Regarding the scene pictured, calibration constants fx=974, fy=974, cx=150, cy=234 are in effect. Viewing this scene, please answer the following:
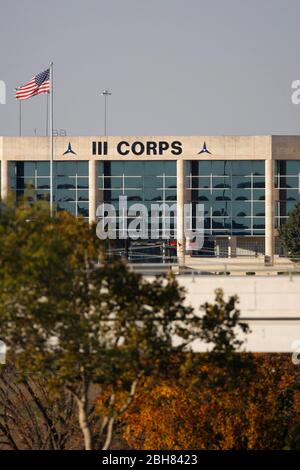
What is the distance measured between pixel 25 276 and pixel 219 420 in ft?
47.0

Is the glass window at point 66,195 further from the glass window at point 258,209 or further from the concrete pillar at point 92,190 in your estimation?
the glass window at point 258,209

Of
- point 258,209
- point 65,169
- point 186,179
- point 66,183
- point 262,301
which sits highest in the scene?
point 65,169

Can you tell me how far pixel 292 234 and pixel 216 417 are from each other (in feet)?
130

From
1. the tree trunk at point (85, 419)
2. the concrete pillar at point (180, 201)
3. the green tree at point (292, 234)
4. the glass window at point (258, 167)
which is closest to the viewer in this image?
the tree trunk at point (85, 419)

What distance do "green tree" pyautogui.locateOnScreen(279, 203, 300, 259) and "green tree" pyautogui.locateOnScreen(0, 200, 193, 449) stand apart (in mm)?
48917

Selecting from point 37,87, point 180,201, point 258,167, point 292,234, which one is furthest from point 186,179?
point 37,87

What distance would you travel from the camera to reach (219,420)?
34.2 meters

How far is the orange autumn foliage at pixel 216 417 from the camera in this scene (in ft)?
111

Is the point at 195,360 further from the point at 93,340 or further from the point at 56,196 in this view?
the point at 56,196

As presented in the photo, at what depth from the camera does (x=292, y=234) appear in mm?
72688

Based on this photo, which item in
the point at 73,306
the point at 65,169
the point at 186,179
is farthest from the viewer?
the point at 65,169

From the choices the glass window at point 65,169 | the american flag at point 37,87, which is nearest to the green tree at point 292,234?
the glass window at point 65,169

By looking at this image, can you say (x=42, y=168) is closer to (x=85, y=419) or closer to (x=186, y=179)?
(x=186, y=179)

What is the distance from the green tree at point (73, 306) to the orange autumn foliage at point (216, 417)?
9282 millimetres
